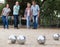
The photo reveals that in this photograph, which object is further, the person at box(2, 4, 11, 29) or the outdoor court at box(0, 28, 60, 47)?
the person at box(2, 4, 11, 29)

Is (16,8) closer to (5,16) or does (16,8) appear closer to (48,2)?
(5,16)

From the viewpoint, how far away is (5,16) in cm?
2325

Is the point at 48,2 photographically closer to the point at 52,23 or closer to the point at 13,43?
the point at 52,23

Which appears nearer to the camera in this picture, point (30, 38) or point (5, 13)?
point (30, 38)

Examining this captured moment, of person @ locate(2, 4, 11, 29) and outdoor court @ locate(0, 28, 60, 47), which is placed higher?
person @ locate(2, 4, 11, 29)

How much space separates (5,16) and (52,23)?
672 centimetres

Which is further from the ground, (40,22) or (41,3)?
(41,3)

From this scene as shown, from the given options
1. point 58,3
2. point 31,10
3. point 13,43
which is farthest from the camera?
point 58,3

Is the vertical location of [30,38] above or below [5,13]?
below

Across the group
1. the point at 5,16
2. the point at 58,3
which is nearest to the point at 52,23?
the point at 58,3

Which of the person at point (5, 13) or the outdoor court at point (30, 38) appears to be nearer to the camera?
the outdoor court at point (30, 38)

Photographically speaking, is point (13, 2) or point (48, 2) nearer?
point (48, 2)

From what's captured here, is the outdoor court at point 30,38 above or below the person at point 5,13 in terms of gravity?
below

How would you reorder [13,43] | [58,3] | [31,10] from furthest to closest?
[58,3] < [31,10] < [13,43]
